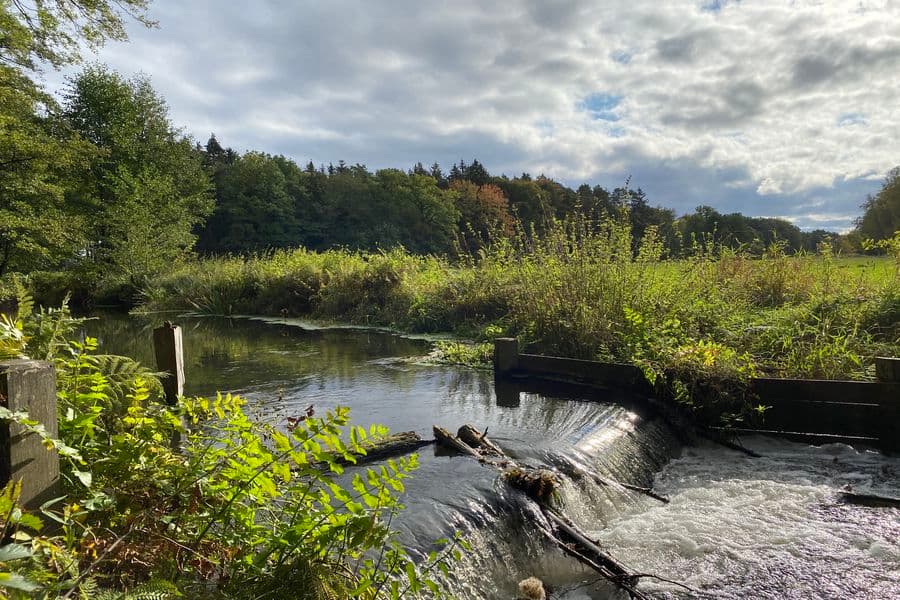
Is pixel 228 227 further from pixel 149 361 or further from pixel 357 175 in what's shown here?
pixel 149 361

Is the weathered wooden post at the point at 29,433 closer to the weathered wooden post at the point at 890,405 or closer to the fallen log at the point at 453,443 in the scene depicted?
the fallen log at the point at 453,443

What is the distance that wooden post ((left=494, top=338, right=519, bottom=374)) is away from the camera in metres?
8.60

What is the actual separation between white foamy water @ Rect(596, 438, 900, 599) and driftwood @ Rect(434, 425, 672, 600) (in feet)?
0.75

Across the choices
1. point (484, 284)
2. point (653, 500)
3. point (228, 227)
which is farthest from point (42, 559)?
point (228, 227)

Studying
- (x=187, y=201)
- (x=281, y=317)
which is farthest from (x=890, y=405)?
(x=187, y=201)

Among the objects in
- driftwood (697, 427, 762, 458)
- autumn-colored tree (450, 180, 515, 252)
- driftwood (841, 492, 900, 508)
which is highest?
autumn-colored tree (450, 180, 515, 252)

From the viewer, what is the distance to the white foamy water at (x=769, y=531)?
3.72 m

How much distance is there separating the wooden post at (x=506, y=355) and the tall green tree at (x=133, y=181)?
70.5ft

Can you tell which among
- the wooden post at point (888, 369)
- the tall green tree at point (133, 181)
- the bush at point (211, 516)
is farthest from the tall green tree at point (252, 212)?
the bush at point (211, 516)

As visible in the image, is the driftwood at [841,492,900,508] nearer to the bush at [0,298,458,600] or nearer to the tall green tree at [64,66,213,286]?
the bush at [0,298,458,600]

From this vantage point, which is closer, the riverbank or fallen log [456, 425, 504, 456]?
fallen log [456, 425, 504, 456]

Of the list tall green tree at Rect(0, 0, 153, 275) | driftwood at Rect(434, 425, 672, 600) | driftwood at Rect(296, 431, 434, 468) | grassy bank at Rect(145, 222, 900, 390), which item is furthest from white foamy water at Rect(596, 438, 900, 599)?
tall green tree at Rect(0, 0, 153, 275)

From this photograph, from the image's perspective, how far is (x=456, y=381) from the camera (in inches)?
338

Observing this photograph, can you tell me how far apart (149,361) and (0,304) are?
6325mm
